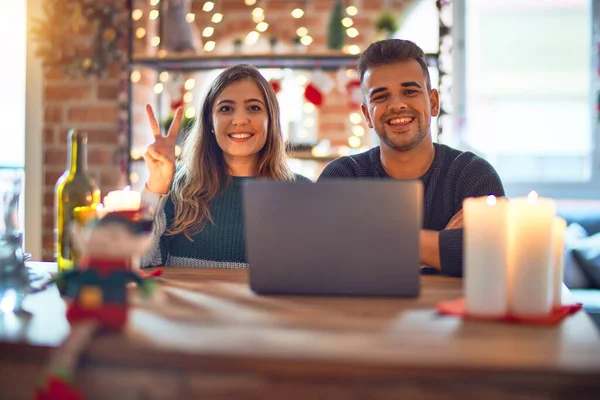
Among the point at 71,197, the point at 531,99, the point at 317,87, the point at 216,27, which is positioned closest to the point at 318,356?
the point at 71,197

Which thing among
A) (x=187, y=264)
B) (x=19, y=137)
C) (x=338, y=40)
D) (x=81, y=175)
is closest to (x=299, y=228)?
(x=81, y=175)

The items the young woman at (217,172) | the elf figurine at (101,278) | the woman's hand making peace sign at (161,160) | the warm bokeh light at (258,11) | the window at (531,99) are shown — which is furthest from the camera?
the warm bokeh light at (258,11)

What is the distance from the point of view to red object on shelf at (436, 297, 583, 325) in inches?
39.1

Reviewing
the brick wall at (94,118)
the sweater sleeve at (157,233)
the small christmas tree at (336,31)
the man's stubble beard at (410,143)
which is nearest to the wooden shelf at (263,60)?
the small christmas tree at (336,31)

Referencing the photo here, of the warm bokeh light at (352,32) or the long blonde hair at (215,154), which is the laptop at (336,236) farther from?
the warm bokeh light at (352,32)

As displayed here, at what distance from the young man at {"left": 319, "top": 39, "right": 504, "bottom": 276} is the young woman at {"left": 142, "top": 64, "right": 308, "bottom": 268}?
10.0 inches

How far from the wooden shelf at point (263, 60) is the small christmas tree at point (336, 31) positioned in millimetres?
68

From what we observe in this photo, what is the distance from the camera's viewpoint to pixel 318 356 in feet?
2.63

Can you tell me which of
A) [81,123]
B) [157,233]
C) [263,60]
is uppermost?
[263,60]

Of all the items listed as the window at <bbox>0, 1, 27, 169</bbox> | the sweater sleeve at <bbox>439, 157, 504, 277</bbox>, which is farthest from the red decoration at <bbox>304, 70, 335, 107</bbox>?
the window at <bbox>0, 1, 27, 169</bbox>

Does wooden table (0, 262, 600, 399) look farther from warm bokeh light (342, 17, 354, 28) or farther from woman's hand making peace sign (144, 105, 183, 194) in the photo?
warm bokeh light (342, 17, 354, 28)

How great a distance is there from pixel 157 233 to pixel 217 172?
0.33 metres

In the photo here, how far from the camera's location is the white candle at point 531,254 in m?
1.01

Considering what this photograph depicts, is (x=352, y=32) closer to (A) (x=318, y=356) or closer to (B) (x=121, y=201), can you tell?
(B) (x=121, y=201)
